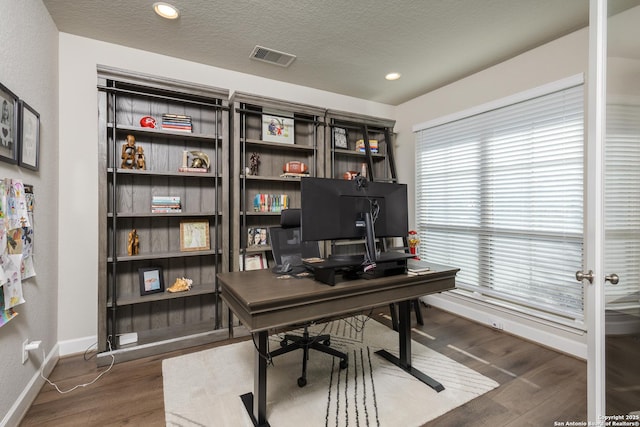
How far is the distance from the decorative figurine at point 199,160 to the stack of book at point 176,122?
9.0 inches

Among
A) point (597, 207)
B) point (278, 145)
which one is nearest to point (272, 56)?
point (278, 145)

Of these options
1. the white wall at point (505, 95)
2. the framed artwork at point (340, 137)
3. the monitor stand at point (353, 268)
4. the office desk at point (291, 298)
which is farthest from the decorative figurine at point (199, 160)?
the white wall at point (505, 95)

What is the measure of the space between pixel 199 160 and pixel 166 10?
1182 millimetres

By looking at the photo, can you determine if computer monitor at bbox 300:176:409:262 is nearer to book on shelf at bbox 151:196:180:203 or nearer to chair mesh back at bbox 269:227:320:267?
chair mesh back at bbox 269:227:320:267

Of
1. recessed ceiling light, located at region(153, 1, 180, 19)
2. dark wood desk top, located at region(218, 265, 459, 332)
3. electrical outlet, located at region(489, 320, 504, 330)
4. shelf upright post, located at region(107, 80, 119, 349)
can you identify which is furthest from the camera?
electrical outlet, located at region(489, 320, 504, 330)

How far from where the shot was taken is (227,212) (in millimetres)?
2775

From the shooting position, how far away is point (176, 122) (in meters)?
2.68

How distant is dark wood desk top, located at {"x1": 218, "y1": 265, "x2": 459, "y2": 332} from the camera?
1.37 meters

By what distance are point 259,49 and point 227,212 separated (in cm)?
153

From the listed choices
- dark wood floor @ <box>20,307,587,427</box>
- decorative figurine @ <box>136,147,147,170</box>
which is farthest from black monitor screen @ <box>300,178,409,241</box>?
decorative figurine @ <box>136,147,147,170</box>

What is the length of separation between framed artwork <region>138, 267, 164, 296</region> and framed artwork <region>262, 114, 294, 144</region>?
1.68 meters

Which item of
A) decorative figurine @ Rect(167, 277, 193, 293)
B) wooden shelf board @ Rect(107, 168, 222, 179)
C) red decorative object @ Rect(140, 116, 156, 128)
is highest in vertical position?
red decorative object @ Rect(140, 116, 156, 128)

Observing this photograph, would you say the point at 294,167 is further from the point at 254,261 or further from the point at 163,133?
the point at 163,133

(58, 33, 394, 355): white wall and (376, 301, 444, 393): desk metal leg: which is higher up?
(58, 33, 394, 355): white wall
